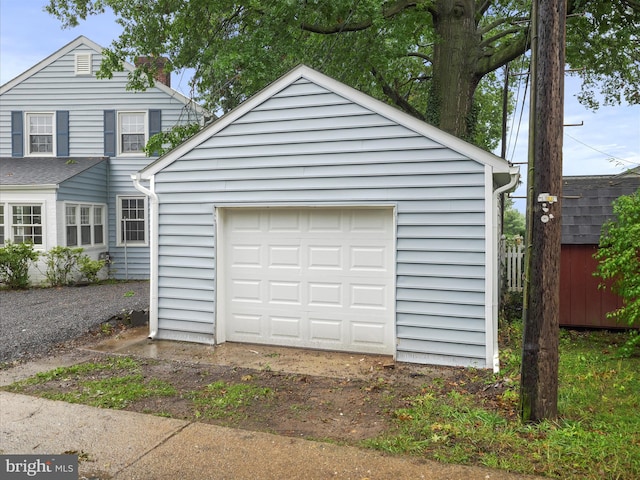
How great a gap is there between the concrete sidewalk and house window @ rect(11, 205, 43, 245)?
34.9 feet

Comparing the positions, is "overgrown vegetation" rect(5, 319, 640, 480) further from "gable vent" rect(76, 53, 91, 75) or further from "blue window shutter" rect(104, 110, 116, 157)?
"gable vent" rect(76, 53, 91, 75)

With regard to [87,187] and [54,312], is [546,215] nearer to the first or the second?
[54,312]

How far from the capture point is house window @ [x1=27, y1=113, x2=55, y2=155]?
50.5 ft

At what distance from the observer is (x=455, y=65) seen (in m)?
10.5

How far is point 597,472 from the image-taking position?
3424mm

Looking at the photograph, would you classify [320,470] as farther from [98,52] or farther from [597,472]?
[98,52]

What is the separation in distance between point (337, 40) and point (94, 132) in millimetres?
8643

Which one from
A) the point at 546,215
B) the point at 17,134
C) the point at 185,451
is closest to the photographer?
the point at 185,451

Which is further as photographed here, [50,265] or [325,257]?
[50,265]

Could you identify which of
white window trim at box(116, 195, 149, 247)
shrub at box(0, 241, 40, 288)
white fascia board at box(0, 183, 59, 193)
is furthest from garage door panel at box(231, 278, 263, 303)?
white window trim at box(116, 195, 149, 247)

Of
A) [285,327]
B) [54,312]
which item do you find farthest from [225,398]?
[54,312]

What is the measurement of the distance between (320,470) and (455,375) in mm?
2707

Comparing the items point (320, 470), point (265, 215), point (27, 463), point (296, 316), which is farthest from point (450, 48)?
point (27, 463)

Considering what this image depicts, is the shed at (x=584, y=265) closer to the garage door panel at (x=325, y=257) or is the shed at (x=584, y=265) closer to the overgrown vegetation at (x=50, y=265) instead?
the garage door panel at (x=325, y=257)
